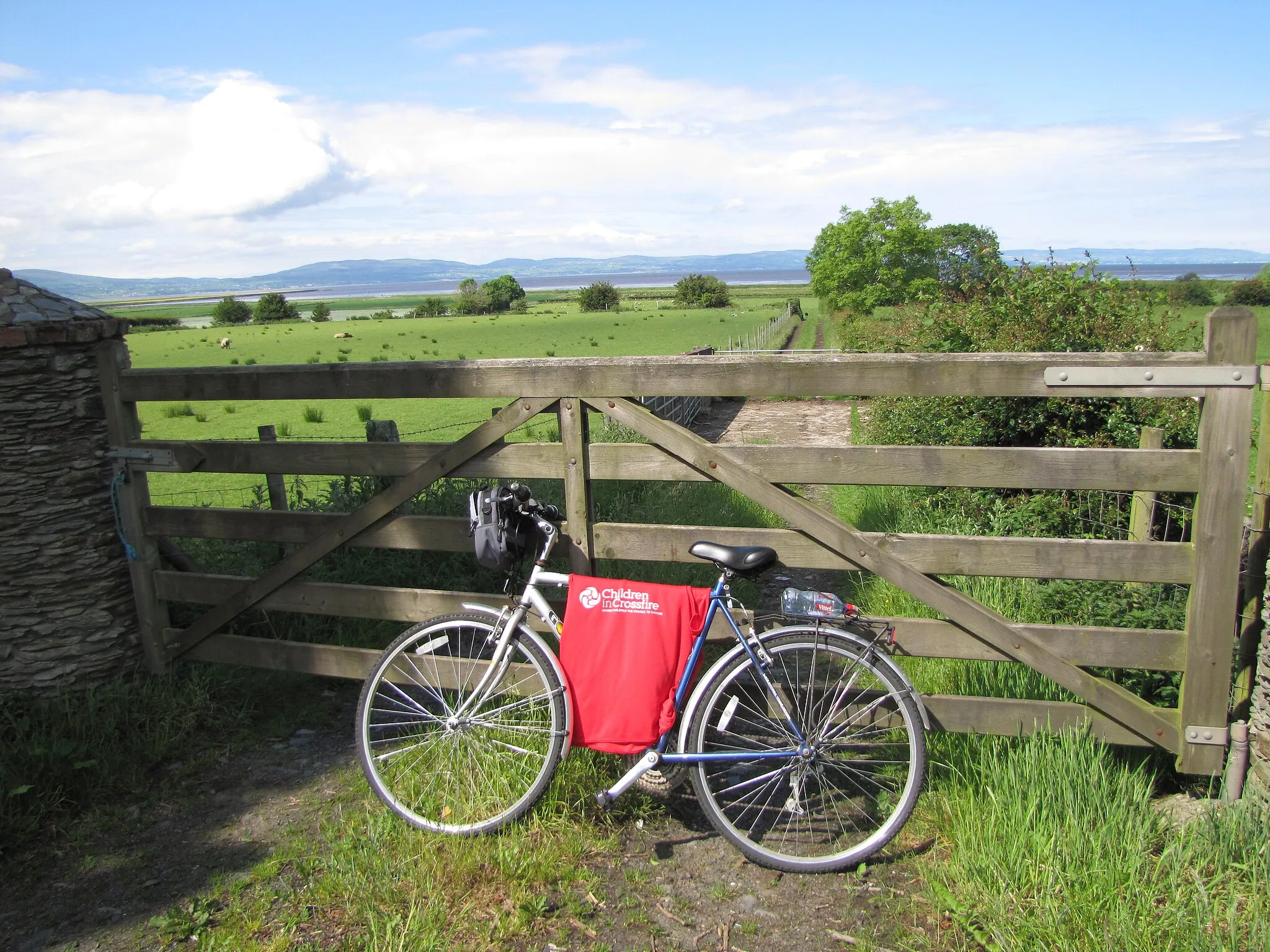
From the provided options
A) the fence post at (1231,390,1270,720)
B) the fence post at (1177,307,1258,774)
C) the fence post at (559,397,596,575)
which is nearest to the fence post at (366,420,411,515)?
the fence post at (559,397,596,575)

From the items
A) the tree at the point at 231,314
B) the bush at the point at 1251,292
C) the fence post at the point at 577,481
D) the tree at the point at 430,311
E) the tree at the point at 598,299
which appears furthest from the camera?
the tree at the point at 598,299

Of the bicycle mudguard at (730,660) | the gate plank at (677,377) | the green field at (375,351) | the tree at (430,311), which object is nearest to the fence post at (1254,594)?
the gate plank at (677,377)

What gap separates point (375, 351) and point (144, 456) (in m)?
39.6

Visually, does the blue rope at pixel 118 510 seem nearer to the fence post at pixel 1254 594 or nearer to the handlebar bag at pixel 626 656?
the handlebar bag at pixel 626 656

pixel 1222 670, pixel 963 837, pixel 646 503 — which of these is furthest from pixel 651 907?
pixel 646 503

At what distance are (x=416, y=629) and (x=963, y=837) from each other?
2.28m

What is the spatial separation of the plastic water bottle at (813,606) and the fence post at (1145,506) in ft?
9.10

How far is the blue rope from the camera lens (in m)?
4.75

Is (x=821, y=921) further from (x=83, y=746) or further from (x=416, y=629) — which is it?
(x=83, y=746)

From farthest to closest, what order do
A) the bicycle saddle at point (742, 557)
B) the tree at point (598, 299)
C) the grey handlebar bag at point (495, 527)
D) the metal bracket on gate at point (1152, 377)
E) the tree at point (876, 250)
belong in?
1. the tree at point (598, 299)
2. the tree at point (876, 250)
3. the grey handlebar bag at point (495, 527)
4. the bicycle saddle at point (742, 557)
5. the metal bracket on gate at point (1152, 377)

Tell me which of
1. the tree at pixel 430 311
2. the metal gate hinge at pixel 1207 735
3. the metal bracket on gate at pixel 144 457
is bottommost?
the tree at pixel 430 311

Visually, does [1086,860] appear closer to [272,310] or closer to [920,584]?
[920,584]

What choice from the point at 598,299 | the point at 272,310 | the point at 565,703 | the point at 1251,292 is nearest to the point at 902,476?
the point at 565,703

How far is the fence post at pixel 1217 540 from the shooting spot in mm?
3287
